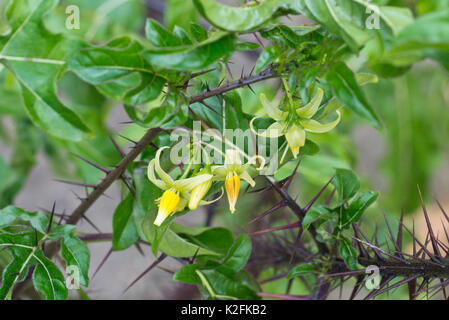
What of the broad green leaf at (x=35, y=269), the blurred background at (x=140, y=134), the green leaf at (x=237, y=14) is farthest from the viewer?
the blurred background at (x=140, y=134)

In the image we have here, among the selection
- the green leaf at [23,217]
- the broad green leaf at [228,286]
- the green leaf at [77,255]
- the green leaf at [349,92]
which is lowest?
the broad green leaf at [228,286]

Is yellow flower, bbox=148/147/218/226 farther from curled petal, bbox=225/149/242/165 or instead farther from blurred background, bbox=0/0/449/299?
blurred background, bbox=0/0/449/299

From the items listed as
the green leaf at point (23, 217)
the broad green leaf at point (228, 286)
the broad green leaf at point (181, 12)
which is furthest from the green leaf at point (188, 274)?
the broad green leaf at point (181, 12)

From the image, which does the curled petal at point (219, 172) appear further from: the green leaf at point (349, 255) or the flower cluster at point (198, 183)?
the green leaf at point (349, 255)

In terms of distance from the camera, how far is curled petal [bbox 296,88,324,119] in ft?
0.86

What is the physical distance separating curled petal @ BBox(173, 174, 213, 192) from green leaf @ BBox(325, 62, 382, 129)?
0.29 feet

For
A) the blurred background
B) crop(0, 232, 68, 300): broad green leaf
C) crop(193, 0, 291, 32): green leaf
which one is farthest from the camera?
the blurred background

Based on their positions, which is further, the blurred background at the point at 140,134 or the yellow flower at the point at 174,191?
the blurred background at the point at 140,134

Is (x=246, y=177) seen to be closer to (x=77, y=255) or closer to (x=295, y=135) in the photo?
(x=295, y=135)

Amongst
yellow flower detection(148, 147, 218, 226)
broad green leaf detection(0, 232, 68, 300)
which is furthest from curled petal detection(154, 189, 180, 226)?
broad green leaf detection(0, 232, 68, 300)

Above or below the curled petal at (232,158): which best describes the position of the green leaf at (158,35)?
above

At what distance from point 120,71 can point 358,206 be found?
194 mm

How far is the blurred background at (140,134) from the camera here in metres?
0.58

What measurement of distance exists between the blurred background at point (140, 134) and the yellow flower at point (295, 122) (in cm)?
13
